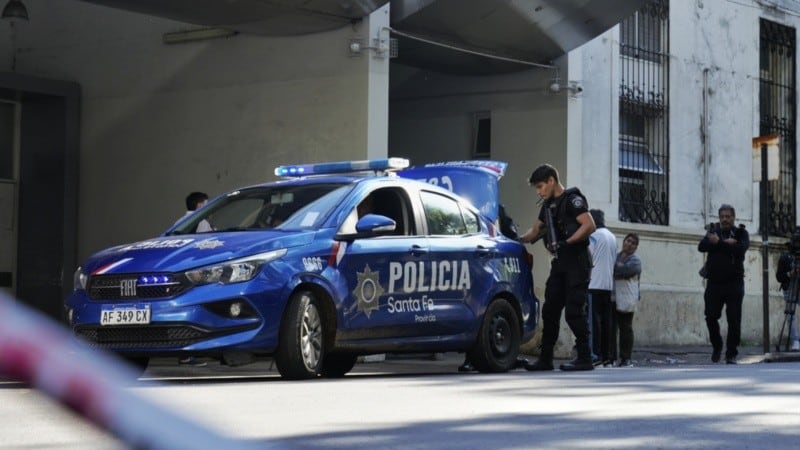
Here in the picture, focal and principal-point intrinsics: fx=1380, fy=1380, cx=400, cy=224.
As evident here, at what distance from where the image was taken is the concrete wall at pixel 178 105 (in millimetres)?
15945

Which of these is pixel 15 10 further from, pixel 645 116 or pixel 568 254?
pixel 645 116

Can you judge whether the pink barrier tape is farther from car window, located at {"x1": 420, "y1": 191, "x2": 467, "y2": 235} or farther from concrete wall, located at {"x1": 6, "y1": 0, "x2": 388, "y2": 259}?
concrete wall, located at {"x1": 6, "y1": 0, "x2": 388, "y2": 259}

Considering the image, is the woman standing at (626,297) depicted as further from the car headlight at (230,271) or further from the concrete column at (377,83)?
the car headlight at (230,271)

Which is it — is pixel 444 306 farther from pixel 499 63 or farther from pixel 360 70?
pixel 499 63

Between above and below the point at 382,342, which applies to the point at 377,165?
above

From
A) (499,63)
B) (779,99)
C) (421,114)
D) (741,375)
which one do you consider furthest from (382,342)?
(779,99)

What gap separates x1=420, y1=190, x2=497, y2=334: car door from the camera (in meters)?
10.6

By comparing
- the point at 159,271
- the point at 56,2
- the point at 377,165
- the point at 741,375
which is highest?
the point at 56,2

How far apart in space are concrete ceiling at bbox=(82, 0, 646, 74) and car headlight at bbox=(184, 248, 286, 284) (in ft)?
20.2

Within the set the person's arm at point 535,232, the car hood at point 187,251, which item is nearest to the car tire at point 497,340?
the person's arm at point 535,232

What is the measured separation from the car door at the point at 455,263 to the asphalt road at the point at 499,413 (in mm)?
1388

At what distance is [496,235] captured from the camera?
11.5 metres

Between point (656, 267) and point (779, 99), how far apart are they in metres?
4.61

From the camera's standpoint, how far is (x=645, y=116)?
20.1 metres
